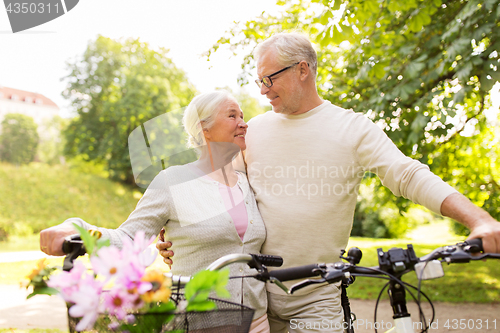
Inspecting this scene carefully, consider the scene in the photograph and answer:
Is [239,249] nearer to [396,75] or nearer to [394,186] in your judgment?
[394,186]

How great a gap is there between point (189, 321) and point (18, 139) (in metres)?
25.7

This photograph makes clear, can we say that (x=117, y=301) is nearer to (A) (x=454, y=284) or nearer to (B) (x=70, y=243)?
(B) (x=70, y=243)

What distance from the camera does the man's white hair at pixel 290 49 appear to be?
7.57 ft

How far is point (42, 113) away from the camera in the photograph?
3027cm

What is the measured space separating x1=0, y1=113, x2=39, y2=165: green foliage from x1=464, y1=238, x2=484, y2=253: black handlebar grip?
24.6 metres

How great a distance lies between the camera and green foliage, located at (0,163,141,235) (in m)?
16.8

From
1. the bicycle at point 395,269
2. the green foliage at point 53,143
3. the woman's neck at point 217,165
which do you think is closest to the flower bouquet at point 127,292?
the bicycle at point 395,269

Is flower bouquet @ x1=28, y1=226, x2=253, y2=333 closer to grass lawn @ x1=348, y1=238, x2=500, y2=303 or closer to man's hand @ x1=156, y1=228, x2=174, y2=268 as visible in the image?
man's hand @ x1=156, y1=228, x2=174, y2=268

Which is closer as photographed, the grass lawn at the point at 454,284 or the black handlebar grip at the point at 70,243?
the black handlebar grip at the point at 70,243

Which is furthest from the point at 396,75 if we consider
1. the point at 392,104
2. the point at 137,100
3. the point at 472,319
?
the point at 137,100

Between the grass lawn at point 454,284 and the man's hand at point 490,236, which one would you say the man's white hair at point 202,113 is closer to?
the man's hand at point 490,236

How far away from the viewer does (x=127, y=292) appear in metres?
0.93

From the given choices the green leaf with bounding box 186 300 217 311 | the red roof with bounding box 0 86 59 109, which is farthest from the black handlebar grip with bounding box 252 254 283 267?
the red roof with bounding box 0 86 59 109

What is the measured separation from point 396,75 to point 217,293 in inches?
187
